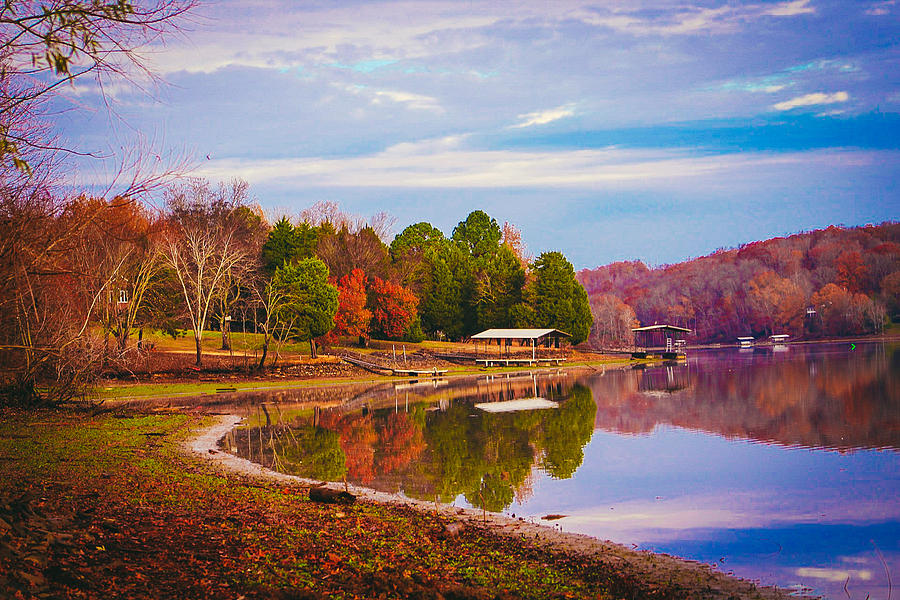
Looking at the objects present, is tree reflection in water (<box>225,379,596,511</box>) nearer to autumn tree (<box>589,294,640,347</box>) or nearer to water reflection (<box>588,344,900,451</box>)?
water reflection (<box>588,344,900,451</box>)

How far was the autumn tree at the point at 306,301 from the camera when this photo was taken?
5897 centimetres

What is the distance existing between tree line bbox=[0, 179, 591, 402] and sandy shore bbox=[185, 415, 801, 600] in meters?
7.06

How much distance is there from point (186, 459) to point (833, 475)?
49.9ft

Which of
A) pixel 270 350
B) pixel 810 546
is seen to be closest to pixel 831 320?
pixel 270 350

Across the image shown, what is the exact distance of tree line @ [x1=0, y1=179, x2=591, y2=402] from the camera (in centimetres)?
2420

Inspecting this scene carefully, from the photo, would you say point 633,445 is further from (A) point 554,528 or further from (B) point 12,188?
(B) point 12,188

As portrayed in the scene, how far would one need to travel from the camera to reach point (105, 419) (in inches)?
981

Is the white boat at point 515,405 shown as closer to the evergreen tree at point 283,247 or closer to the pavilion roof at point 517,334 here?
the pavilion roof at point 517,334

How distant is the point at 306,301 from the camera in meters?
59.2

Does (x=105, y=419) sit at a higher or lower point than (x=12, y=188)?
lower

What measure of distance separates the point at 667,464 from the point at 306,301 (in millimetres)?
42659

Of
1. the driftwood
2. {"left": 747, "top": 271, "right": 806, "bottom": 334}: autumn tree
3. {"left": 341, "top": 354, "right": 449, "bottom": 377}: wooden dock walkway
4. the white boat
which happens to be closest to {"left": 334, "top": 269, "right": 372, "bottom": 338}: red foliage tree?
{"left": 341, "top": 354, "right": 449, "bottom": 377}: wooden dock walkway

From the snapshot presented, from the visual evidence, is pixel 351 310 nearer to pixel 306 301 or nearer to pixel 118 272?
pixel 306 301

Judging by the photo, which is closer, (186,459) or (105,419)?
(186,459)
